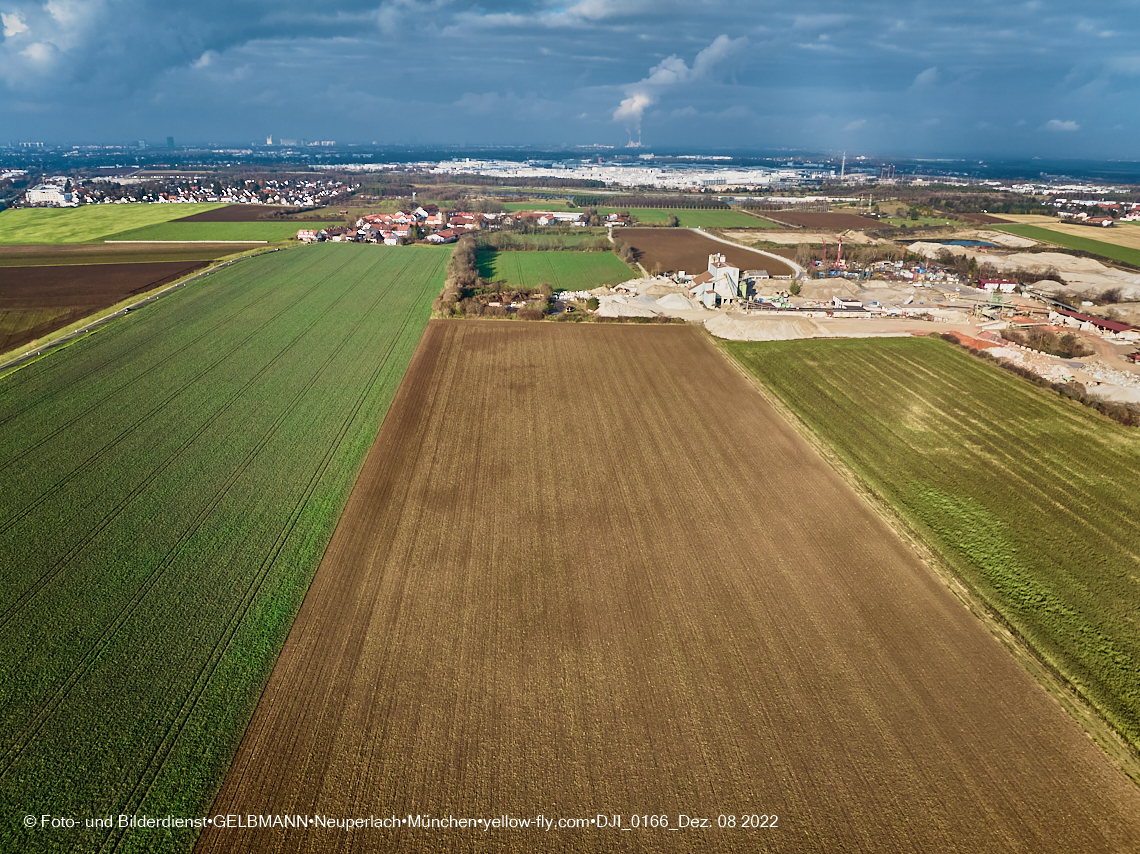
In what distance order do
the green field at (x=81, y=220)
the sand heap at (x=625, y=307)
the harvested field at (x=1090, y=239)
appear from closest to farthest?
the sand heap at (x=625, y=307) < the harvested field at (x=1090, y=239) < the green field at (x=81, y=220)

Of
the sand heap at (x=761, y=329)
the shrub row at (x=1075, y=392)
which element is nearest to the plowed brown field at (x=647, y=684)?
the shrub row at (x=1075, y=392)

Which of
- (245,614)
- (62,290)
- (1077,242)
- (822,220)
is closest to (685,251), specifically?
(822,220)

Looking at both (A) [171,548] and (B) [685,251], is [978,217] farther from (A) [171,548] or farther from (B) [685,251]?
(A) [171,548]

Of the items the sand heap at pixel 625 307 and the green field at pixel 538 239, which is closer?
the sand heap at pixel 625 307

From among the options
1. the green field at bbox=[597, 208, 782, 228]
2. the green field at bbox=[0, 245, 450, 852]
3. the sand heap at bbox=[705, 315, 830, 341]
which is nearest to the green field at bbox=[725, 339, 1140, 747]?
the sand heap at bbox=[705, 315, 830, 341]

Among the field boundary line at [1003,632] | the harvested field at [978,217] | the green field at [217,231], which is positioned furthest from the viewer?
the harvested field at [978,217]

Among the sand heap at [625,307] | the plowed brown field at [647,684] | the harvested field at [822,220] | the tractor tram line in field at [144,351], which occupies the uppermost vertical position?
the harvested field at [822,220]

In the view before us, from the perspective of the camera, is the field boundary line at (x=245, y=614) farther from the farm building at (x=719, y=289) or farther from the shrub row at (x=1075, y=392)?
the shrub row at (x=1075, y=392)

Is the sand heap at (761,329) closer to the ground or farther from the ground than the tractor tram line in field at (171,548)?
farther from the ground
